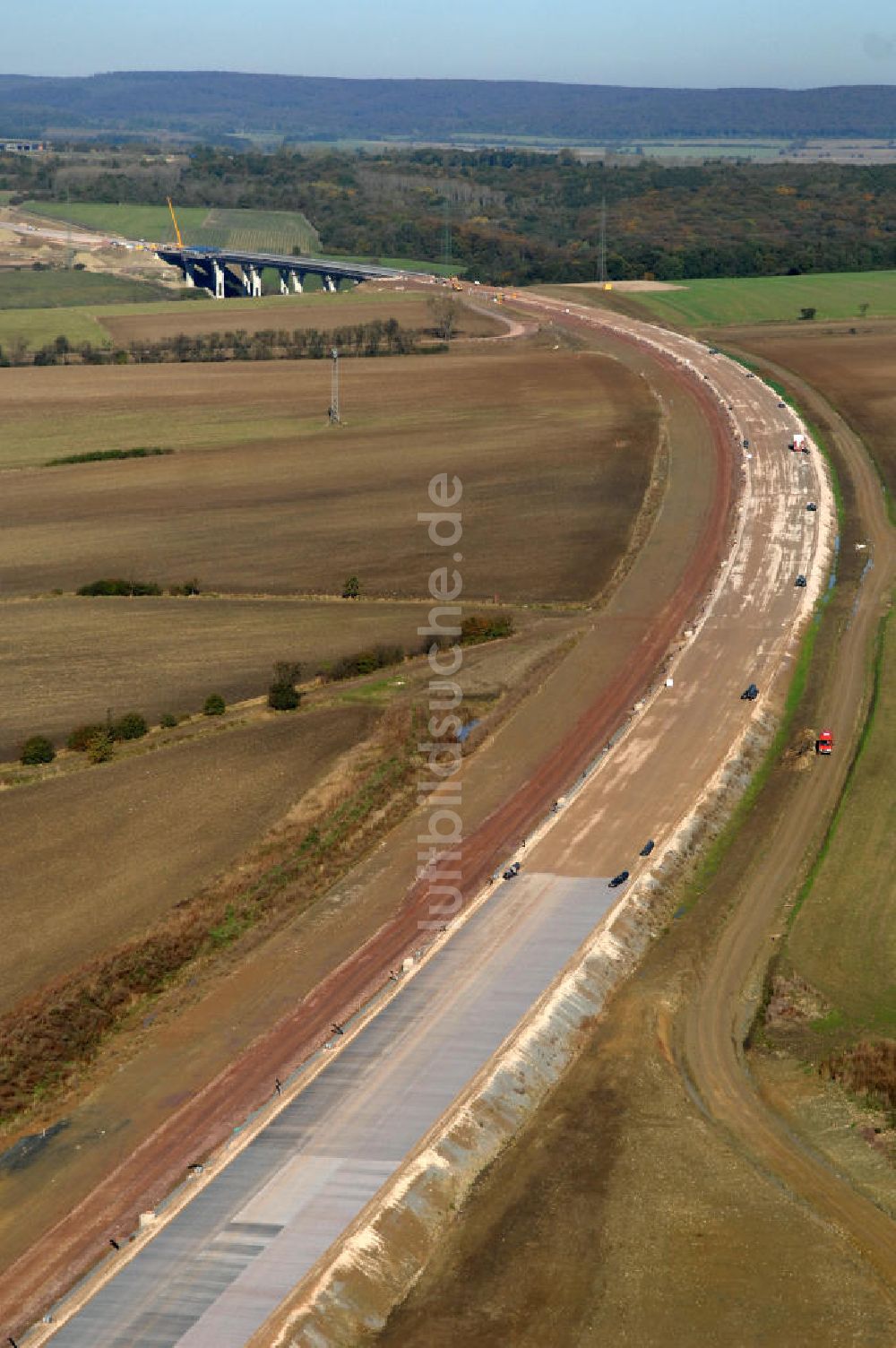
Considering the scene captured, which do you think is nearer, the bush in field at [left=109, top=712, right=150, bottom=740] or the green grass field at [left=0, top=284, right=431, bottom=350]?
the bush in field at [left=109, top=712, right=150, bottom=740]

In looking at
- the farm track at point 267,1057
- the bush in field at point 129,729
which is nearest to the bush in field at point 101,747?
the bush in field at point 129,729

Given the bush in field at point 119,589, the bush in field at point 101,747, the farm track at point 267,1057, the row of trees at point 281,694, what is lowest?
the farm track at point 267,1057

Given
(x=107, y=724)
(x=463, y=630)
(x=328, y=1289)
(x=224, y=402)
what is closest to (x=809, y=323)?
(x=224, y=402)

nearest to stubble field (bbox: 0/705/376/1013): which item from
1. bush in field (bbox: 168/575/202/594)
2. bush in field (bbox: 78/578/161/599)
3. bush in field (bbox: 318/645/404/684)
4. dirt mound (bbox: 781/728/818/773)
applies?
bush in field (bbox: 318/645/404/684)

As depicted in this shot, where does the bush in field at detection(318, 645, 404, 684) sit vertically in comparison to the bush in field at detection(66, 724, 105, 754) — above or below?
above

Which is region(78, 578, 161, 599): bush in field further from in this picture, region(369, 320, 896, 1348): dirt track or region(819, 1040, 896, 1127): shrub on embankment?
region(819, 1040, 896, 1127): shrub on embankment

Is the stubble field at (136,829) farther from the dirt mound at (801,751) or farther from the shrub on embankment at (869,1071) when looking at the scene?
the shrub on embankment at (869,1071)
